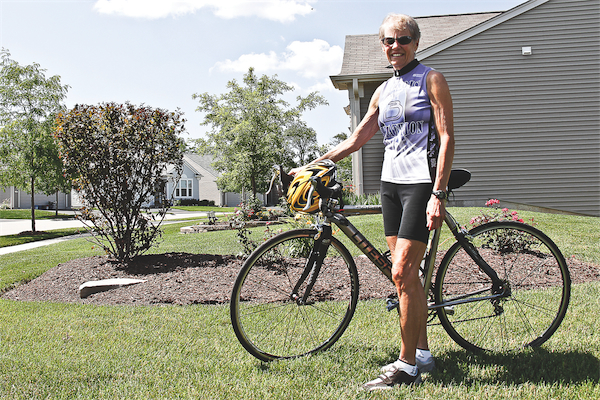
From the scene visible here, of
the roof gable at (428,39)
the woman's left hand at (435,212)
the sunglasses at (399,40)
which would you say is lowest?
the woman's left hand at (435,212)

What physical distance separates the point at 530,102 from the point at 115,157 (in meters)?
11.2

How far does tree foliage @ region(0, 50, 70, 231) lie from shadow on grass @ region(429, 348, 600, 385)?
14.3 m

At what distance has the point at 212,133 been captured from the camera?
23875 millimetres

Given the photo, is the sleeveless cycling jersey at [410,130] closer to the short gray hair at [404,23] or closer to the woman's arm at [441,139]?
the woman's arm at [441,139]

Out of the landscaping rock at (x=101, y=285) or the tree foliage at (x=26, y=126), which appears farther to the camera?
the tree foliage at (x=26, y=126)

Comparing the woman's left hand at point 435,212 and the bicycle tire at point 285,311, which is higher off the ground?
the woman's left hand at point 435,212

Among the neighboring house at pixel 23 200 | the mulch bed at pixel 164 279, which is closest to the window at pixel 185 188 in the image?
the neighboring house at pixel 23 200

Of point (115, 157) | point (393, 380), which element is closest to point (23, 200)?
point (115, 157)

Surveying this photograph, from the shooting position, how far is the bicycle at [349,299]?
2764mm

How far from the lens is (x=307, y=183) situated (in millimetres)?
2658

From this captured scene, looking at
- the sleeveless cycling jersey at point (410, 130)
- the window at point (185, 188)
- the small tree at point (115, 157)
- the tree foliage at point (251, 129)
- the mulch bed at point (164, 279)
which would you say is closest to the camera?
the sleeveless cycling jersey at point (410, 130)

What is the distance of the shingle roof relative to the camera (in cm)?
1337

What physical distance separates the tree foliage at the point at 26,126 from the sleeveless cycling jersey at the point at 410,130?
13.9 m

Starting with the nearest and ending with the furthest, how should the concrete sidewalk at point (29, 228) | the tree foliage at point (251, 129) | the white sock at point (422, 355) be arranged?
the white sock at point (422, 355), the concrete sidewalk at point (29, 228), the tree foliage at point (251, 129)
